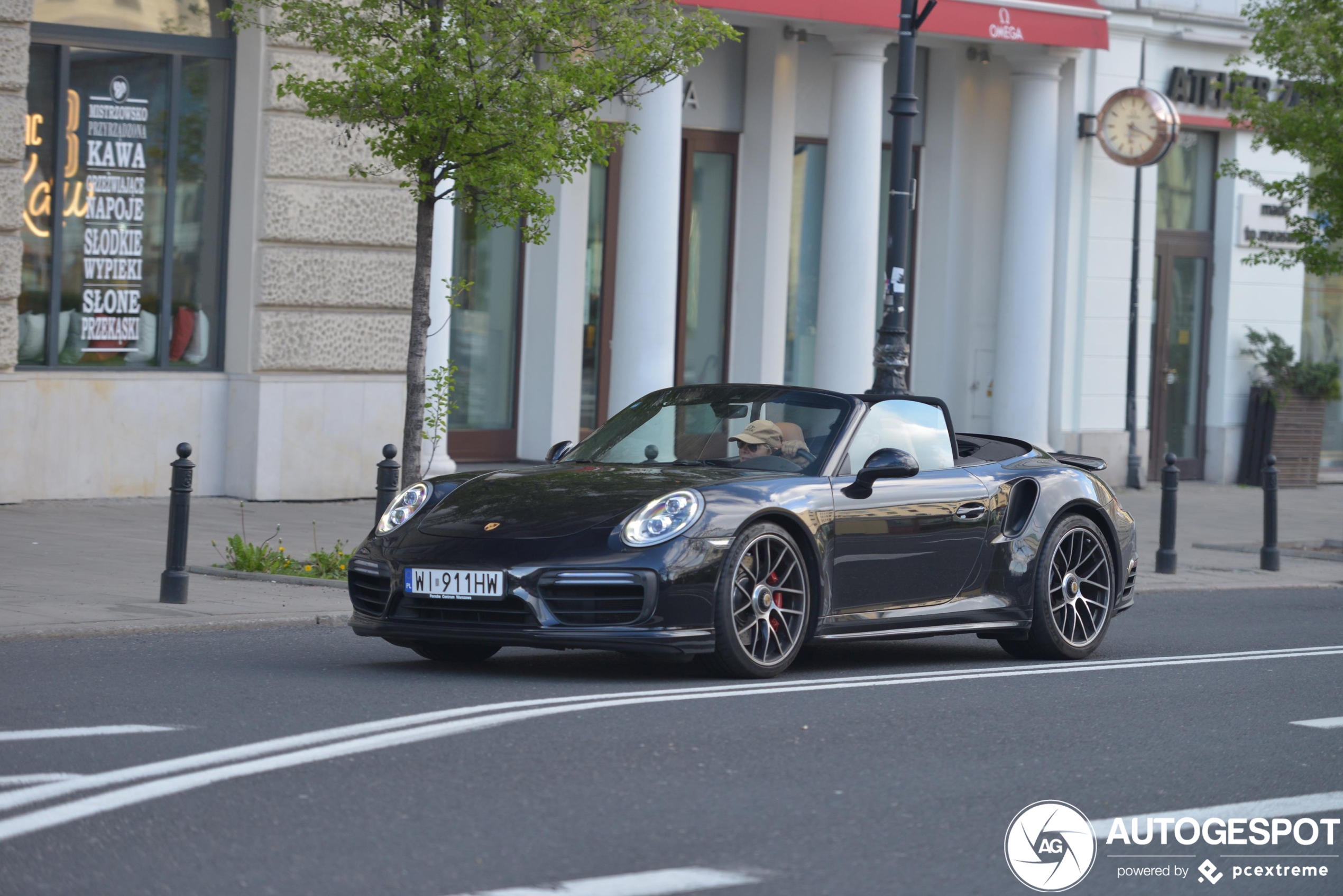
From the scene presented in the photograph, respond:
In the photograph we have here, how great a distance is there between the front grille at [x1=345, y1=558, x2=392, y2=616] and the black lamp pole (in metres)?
7.40

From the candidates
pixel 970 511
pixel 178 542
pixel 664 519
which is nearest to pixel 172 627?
pixel 178 542

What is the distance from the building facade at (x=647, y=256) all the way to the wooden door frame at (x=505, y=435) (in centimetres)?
4

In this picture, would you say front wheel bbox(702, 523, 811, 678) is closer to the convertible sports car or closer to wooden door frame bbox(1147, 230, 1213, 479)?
the convertible sports car

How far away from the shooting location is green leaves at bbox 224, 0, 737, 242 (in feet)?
37.6

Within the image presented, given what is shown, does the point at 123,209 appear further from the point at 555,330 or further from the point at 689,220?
the point at 689,220

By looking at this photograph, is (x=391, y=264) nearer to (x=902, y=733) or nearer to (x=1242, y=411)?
(x=902, y=733)

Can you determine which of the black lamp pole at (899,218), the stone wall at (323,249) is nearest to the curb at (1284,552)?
the black lamp pole at (899,218)

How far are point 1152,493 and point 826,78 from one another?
608 cm

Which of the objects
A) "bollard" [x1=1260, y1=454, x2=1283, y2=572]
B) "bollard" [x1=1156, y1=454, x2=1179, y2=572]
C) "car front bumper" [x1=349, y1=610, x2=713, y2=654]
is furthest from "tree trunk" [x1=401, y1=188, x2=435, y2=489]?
"bollard" [x1=1260, y1=454, x2=1283, y2=572]

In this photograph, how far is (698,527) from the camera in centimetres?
773

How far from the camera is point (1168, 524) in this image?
1551 cm

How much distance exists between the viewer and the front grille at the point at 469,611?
7590mm

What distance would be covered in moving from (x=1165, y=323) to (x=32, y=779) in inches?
825

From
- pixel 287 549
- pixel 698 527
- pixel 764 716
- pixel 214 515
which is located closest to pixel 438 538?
pixel 698 527
